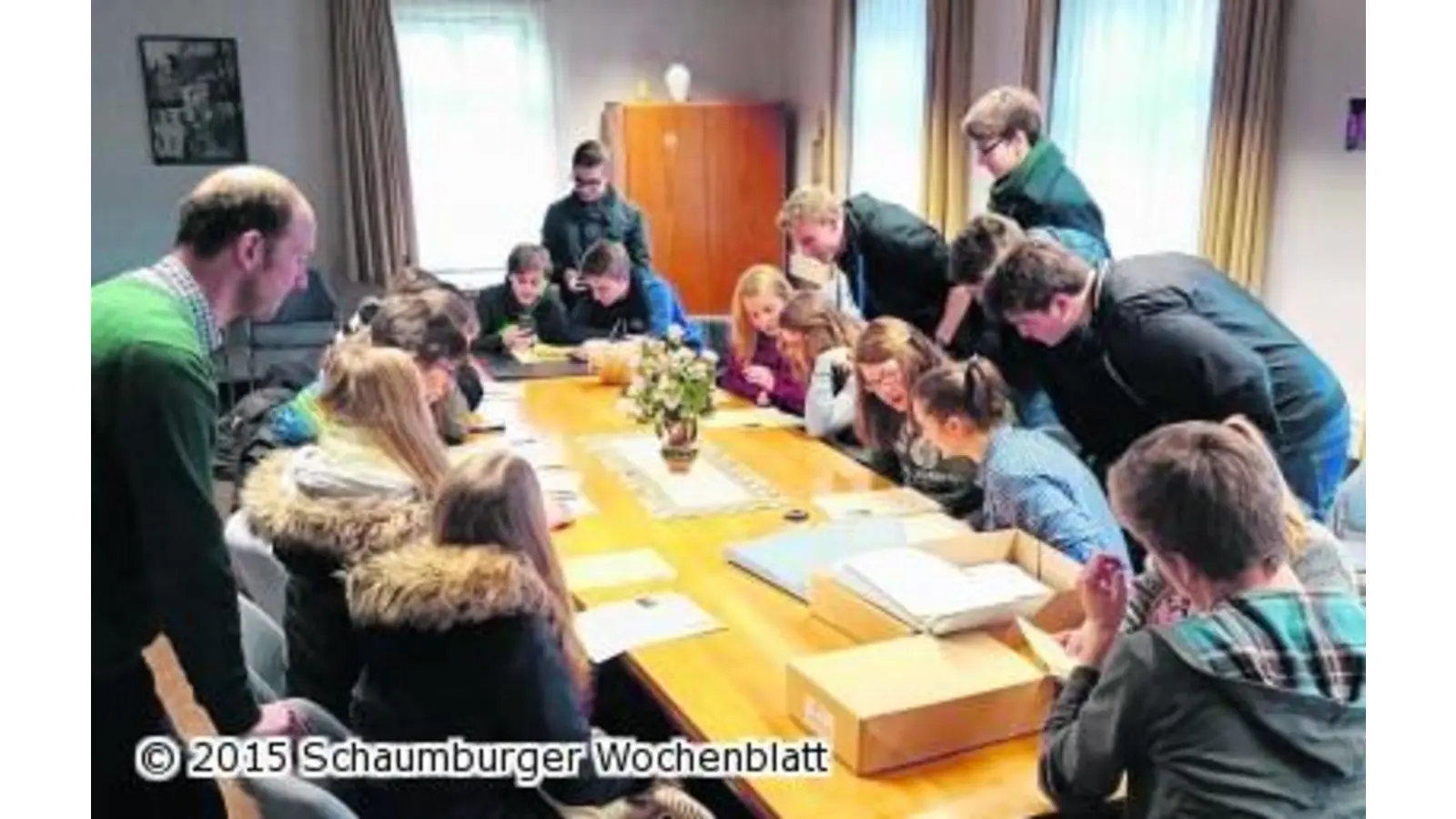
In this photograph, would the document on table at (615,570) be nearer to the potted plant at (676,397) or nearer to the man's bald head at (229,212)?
the potted plant at (676,397)

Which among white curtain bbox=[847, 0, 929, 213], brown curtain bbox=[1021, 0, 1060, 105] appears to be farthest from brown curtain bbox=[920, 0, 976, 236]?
brown curtain bbox=[1021, 0, 1060, 105]

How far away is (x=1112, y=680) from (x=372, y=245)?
17.2ft

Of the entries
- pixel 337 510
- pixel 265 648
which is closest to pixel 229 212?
pixel 337 510

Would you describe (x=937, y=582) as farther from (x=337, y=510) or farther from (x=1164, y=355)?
(x=337, y=510)

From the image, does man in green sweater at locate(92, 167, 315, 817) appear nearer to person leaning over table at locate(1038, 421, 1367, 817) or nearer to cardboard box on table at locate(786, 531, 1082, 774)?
cardboard box on table at locate(786, 531, 1082, 774)

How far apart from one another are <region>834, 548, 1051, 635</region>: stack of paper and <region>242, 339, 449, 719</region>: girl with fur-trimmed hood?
67cm

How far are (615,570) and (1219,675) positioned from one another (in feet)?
3.84

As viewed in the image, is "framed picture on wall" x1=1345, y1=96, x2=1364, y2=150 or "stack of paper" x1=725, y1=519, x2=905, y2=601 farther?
"framed picture on wall" x1=1345, y1=96, x2=1364, y2=150

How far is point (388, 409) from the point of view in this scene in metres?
2.00

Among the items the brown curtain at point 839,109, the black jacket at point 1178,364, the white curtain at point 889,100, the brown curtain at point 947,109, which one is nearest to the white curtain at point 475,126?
the brown curtain at point 839,109

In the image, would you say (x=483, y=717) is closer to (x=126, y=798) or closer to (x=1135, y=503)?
(x=126, y=798)

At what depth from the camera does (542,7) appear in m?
5.92

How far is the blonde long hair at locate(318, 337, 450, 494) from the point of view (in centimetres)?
198
